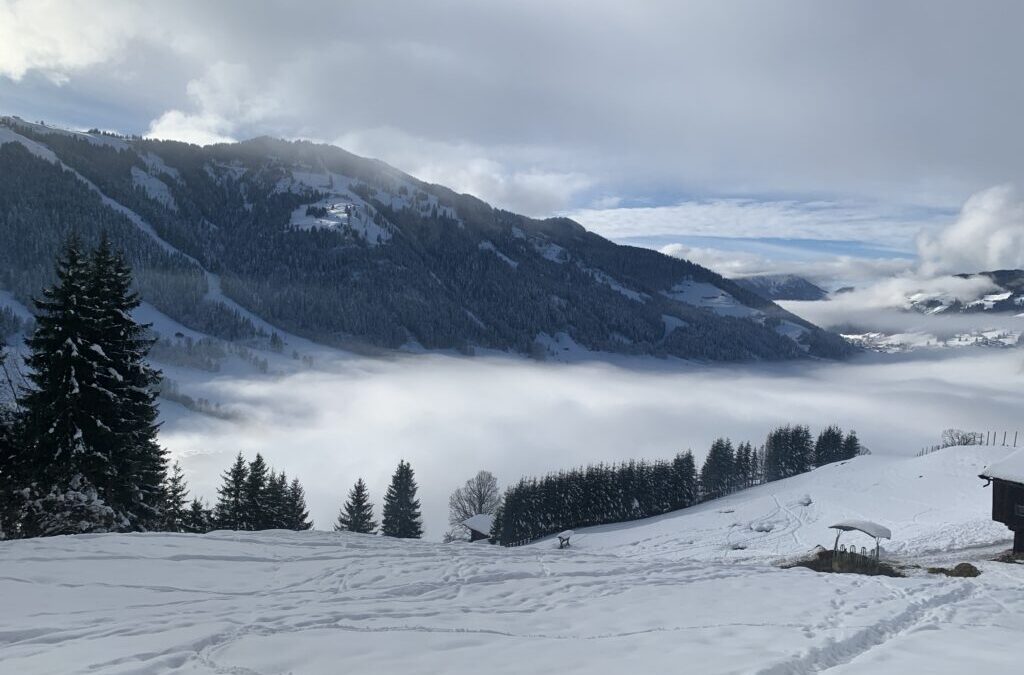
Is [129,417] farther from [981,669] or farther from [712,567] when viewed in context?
[981,669]

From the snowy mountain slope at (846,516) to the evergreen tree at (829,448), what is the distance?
57.7 metres

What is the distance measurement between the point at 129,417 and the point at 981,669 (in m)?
28.0

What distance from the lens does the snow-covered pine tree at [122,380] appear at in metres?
23.4

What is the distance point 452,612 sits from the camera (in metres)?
12.0

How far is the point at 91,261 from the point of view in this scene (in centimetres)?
2422

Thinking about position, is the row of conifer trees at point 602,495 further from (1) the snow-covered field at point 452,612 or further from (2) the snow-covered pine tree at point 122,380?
(1) the snow-covered field at point 452,612

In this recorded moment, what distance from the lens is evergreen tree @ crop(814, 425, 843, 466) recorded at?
461ft

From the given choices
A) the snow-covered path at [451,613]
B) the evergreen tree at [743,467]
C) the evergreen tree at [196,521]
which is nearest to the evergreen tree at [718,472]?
the evergreen tree at [743,467]

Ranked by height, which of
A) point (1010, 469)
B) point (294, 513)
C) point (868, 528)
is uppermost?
point (1010, 469)

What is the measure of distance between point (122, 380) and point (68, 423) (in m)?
2.37

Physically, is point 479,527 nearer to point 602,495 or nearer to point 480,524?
point 480,524

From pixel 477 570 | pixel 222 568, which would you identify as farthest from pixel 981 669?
pixel 222 568

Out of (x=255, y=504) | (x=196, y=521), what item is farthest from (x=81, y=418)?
(x=255, y=504)

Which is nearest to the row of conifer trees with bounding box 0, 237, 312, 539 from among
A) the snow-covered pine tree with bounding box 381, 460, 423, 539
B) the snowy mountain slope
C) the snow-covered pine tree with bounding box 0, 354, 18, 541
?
the snow-covered pine tree with bounding box 0, 354, 18, 541
